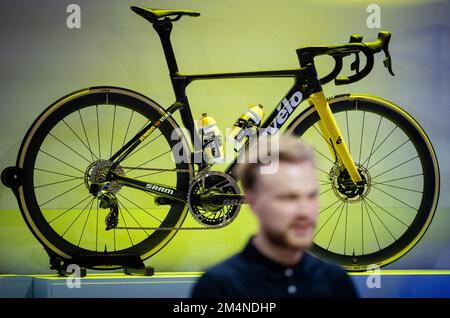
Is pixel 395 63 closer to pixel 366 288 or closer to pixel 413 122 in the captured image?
pixel 413 122

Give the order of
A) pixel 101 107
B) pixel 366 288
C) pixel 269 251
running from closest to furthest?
pixel 269 251
pixel 366 288
pixel 101 107

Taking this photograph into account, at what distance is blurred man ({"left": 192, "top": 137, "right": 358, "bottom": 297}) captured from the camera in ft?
5.73

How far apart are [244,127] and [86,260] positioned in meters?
0.95

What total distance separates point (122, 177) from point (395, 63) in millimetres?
1631

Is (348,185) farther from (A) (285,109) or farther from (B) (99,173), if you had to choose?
(B) (99,173)

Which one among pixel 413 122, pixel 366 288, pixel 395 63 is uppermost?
pixel 395 63

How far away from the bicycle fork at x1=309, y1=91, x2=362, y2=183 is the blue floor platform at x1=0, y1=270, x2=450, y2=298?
1.67 feet

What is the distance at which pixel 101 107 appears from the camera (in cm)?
379

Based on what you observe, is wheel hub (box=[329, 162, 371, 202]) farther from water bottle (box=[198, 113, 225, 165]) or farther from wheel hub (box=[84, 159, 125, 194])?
wheel hub (box=[84, 159, 125, 194])

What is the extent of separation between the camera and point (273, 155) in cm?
178

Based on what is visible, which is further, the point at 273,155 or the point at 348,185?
the point at 348,185

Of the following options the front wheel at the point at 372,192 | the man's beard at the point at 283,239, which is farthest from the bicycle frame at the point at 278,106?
the man's beard at the point at 283,239

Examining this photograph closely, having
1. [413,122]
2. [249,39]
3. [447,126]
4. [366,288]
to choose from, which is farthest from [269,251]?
[447,126]

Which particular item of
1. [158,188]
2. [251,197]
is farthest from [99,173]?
[251,197]
